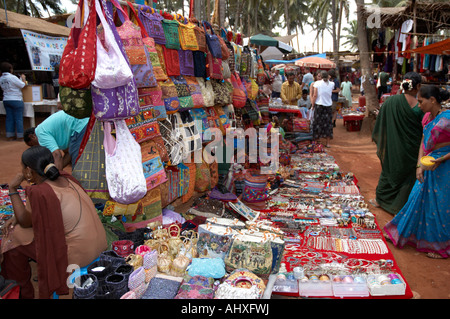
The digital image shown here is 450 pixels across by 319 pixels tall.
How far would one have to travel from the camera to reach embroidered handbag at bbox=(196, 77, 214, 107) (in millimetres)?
4567

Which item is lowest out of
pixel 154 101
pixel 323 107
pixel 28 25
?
pixel 323 107

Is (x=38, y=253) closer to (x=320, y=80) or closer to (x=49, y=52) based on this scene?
(x=320, y=80)

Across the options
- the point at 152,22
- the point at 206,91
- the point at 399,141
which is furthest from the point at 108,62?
the point at 399,141

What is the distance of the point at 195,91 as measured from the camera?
173 inches

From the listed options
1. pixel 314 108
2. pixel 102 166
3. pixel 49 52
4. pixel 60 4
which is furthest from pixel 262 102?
pixel 60 4

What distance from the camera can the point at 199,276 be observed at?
258 centimetres

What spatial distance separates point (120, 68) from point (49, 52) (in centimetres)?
808

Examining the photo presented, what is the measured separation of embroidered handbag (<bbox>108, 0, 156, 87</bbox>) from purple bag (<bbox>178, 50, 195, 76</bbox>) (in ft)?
2.92

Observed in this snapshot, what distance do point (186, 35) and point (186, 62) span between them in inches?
12.3

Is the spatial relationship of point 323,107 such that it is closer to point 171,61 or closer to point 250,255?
point 171,61

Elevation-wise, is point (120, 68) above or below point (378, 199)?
above

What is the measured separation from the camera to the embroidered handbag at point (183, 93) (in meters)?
4.08

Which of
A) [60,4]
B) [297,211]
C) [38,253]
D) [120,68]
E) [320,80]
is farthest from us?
[60,4]

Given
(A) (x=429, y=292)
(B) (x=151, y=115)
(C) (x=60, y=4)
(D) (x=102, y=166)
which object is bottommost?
(A) (x=429, y=292)
